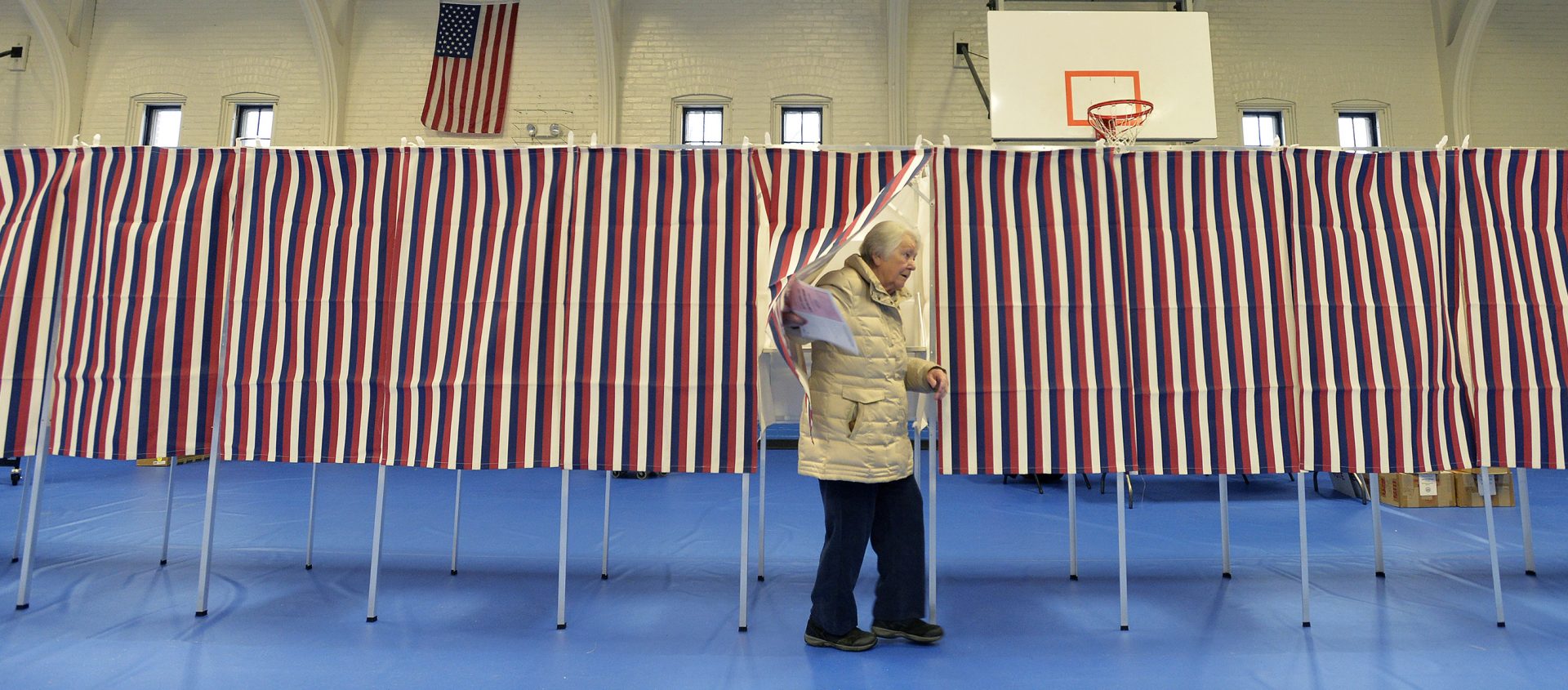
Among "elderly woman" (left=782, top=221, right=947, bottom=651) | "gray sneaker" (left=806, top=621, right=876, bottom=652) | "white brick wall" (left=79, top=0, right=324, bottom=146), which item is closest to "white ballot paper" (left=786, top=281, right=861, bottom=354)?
"elderly woman" (left=782, top=221, right=947, bottom=651)

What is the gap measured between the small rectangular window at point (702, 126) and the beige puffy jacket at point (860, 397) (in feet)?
29.4

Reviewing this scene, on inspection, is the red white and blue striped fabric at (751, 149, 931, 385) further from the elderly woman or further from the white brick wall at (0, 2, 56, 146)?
the white brick wall at (0, 2, 56, 146)

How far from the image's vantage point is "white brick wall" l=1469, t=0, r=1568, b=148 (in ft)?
35.1

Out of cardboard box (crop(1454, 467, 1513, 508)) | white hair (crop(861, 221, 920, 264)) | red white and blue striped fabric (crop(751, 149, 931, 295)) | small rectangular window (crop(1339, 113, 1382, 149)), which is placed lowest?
cardboard box (crop(1454, 467, 1513, 508))

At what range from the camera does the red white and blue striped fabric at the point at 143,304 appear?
10.2 ft

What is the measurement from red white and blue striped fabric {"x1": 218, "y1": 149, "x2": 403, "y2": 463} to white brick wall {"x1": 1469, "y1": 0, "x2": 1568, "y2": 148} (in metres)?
14.0

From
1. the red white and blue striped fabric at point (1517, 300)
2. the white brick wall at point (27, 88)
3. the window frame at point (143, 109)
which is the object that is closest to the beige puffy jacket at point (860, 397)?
the red white and blue striped fabric at point (1517, 300)

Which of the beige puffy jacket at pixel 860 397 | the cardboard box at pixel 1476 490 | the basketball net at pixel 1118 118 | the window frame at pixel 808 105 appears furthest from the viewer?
the window frame at pixel 808 105

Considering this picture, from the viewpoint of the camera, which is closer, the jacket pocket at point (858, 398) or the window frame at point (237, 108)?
the jacket pocket at point (858, 398)

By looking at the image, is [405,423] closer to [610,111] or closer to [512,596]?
[512,596]

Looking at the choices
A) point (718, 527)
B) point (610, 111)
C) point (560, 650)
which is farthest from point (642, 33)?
point (560, 650)

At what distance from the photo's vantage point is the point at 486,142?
11.1 m

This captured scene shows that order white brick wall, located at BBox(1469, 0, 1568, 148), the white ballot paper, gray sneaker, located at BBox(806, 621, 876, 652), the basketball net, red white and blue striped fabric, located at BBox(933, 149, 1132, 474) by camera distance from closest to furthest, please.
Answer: the white ballot paper
gray sneaker, located at BBox(806, 621, 876, 652)
red white and blue striped fabric, located at BBox(933, 149, 1132, 474)
the basketball net
white brick wall, located at BBox(1469, 0, 1568, 148)

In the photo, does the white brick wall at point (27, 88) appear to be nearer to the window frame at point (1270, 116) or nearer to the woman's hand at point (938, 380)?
the woman's hand at point (938, 380)
